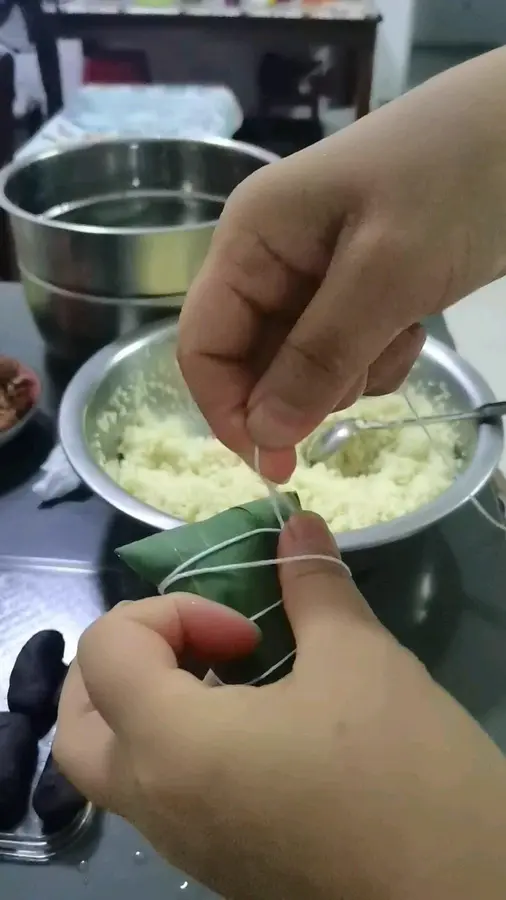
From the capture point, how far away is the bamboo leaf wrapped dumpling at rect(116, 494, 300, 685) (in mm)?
419

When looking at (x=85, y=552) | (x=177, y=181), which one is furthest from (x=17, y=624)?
(x=177, y=181)

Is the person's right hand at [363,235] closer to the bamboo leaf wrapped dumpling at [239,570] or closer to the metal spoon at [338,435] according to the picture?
the bamboo leaf wrapped dumpling at [239,570]

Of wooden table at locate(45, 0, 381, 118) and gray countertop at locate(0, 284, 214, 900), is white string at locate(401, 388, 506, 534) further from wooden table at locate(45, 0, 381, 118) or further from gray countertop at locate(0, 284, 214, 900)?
wooden table at locate(45, 0, 381, 118)

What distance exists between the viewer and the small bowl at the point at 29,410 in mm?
729

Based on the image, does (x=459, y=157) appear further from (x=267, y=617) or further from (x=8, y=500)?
(x=8, y=500)

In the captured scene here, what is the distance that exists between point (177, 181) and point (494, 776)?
801 mm

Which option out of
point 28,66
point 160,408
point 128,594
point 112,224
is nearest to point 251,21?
point 28,66

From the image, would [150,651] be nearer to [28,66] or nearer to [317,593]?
[317,593]

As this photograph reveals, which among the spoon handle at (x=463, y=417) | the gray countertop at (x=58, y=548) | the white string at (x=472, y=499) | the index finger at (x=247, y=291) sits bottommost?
the gray countertop at (x=58, y=548)

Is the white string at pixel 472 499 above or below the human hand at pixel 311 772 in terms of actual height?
below

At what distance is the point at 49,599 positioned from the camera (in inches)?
24.7

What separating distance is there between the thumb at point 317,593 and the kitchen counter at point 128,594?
7.7 inches

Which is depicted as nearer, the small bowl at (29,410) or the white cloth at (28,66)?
the small bowl at (29,410)

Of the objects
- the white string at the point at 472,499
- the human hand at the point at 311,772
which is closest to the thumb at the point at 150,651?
the human hand at the point at 311,772
